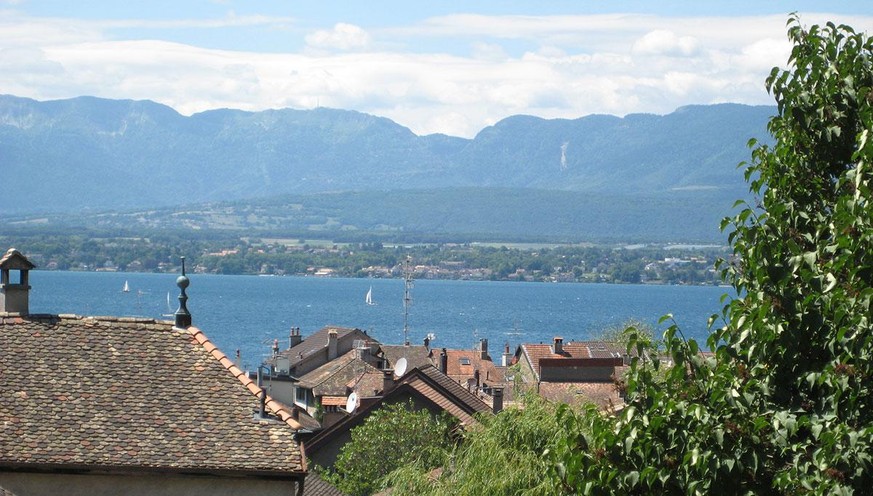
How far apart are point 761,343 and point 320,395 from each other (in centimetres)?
4395

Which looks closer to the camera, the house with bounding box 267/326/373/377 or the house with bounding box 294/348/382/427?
the house with bounding box 294/348/382/427

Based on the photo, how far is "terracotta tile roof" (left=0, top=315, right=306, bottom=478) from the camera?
54.3 feet

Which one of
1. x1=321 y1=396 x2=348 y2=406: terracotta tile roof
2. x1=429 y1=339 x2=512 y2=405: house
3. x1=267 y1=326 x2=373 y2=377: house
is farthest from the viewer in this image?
x1=267 y1=326 x2=373 y2=377: house

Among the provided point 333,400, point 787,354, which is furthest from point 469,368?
point 787,354

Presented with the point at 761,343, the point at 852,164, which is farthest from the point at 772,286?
the point at 852,164

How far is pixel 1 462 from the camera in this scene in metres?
16.1

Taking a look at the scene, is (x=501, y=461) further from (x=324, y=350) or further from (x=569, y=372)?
(x=324, y=350)

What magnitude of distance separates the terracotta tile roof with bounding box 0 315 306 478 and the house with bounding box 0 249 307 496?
12mm

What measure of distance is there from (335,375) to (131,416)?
45.9 metres

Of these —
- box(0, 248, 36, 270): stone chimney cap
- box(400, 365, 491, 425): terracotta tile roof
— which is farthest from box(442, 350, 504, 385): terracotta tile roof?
box(0, 248, 36, 270): stone chimney cap

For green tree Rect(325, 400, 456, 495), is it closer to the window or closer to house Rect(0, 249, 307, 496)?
the window

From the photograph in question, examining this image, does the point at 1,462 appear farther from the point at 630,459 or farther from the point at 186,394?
the point at 630,459

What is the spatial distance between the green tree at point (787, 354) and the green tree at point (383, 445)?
26.0 m

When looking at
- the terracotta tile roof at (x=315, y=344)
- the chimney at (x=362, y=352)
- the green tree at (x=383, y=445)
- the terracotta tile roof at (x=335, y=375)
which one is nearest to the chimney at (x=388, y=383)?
the green tree at (x=383, y=445)
